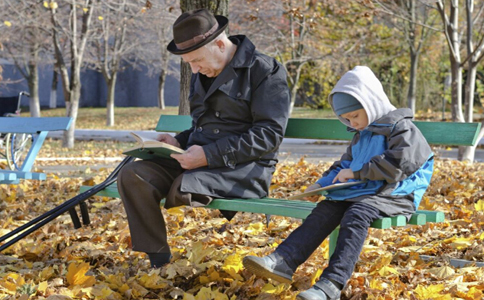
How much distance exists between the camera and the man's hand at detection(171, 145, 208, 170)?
3.62 m

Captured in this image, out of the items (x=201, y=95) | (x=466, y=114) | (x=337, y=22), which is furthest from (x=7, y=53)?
(x=201, y=95)

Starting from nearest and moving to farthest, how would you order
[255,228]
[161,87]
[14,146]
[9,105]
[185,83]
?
[255,228] < [185,83] < [14,146] < [9,105] < [161,87]

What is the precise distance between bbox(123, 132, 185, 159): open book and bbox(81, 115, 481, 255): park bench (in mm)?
377

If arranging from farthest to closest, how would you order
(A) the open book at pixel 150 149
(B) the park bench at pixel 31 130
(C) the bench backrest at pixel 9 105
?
(C) the bench backrest at pixel 9 105, (B) the park bench at pixel 31 130, (A) the open book at pixel 150 149

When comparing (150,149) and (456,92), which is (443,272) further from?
(456,92)

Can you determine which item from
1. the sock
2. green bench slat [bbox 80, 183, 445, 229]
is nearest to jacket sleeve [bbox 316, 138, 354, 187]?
green bench slat [bbox 80, 183, 445, 229]

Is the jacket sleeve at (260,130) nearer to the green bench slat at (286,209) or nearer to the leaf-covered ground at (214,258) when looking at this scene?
the green bench slat at (286,209)

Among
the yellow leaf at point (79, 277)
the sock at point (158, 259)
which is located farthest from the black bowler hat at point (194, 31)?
the yellow leaf at point (79, 277)

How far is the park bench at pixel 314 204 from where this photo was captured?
3275mm

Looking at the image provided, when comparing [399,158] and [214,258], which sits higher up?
[399,158]

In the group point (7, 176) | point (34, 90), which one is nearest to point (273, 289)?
point (7, 176)

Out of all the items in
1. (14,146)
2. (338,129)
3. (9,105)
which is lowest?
(14,146)

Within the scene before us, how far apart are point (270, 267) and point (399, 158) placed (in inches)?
30.8

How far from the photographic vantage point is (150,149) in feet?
11.8
